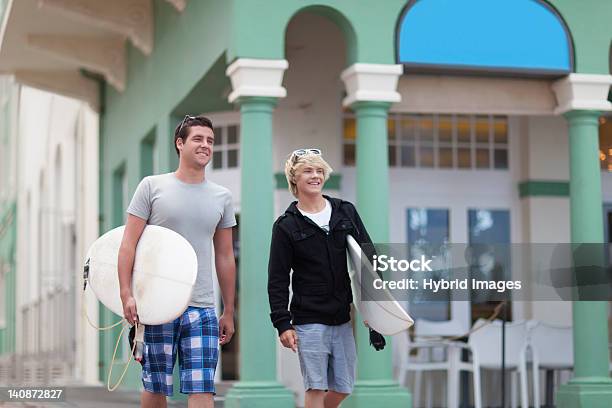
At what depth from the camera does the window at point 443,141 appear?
36.8 feet

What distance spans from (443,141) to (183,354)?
698 centimetres

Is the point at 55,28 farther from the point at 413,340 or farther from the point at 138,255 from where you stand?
the point at 138,255

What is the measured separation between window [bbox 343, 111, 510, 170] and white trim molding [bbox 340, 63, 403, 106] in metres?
3.09

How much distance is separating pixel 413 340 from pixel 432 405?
2.23 ft

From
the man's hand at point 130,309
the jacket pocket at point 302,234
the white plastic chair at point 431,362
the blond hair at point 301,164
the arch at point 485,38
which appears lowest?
the white plastic chair at point 431,362

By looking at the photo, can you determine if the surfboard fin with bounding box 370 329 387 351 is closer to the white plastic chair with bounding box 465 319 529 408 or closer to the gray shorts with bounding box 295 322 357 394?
the gray shorts with bounding box 295 322 357 394

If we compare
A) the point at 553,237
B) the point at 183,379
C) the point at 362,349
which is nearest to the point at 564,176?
the point at 553,237

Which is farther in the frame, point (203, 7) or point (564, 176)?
point (564, 176)

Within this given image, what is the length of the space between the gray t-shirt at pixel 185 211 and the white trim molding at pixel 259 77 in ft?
10.2

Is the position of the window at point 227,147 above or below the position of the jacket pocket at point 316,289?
above

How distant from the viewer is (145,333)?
4.78 m

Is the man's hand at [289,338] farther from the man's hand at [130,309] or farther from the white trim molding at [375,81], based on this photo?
the white trim molding at [375,81]

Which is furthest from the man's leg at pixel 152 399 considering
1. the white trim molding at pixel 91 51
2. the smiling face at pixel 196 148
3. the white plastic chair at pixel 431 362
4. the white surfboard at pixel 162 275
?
the white trim molding at pixel 91 51

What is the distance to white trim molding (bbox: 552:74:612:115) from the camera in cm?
845
